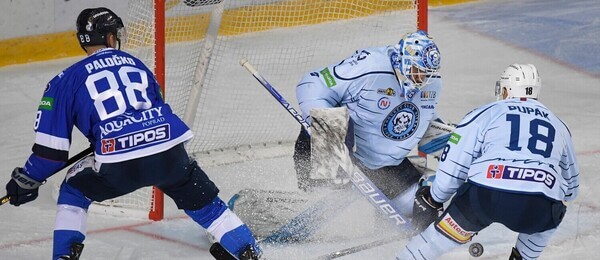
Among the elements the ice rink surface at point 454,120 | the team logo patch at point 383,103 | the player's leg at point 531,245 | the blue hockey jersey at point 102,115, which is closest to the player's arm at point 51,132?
the blue hockey jersey at point 102,115

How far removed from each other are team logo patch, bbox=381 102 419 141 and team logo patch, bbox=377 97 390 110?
0.14 feet

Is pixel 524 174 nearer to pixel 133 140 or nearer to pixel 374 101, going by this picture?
pixel 374 101

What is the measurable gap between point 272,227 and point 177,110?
0.75 meters

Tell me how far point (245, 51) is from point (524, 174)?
114 inches

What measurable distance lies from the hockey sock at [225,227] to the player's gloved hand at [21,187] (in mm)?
550

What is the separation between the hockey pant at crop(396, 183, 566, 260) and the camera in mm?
3854

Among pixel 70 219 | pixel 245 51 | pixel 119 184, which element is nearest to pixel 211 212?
pixel 119 184

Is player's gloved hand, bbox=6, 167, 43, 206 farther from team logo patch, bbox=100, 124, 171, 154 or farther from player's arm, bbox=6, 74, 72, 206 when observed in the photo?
team logo patch, bbox=100, 124, 171, 154

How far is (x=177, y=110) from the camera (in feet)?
17.8

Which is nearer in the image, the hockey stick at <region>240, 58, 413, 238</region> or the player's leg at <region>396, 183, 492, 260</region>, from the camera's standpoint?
the player's leg at <region>396, 183, 492, 260</region>

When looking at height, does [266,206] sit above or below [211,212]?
below

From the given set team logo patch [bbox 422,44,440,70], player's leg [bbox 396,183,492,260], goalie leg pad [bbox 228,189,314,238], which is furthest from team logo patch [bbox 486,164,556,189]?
goalie leg pad [bbox 228,189,314,238]

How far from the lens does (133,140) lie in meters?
3.98

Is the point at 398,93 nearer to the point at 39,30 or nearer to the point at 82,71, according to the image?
the point at 82,71
